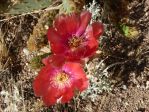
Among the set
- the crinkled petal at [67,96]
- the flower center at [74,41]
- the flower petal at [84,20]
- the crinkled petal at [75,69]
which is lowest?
the crinkled petal at [67,96]

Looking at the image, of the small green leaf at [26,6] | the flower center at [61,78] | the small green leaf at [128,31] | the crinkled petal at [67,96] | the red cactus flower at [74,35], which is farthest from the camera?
the small green leaf at [128,31]

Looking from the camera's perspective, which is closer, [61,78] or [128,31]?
[61,78]

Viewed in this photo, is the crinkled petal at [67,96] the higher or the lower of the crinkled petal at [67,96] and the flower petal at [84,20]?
the lower

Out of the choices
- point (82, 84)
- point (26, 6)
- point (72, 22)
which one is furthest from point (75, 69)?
point (26, 6)

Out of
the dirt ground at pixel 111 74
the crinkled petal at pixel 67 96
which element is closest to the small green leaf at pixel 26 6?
the dirt ground at pixel 111 74

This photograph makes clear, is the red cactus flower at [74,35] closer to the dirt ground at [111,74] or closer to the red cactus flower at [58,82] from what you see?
the red cactus flower at [58,82]

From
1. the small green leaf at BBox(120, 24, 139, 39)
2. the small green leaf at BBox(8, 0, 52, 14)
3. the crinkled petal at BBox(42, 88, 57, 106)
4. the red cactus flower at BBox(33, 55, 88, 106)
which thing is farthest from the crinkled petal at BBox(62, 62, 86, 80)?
the small green leaf at BBox(120, 24, 139, 39)

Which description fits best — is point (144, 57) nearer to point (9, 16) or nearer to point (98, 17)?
point (98, 17)

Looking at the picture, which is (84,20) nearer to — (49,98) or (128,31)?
(49,98)
